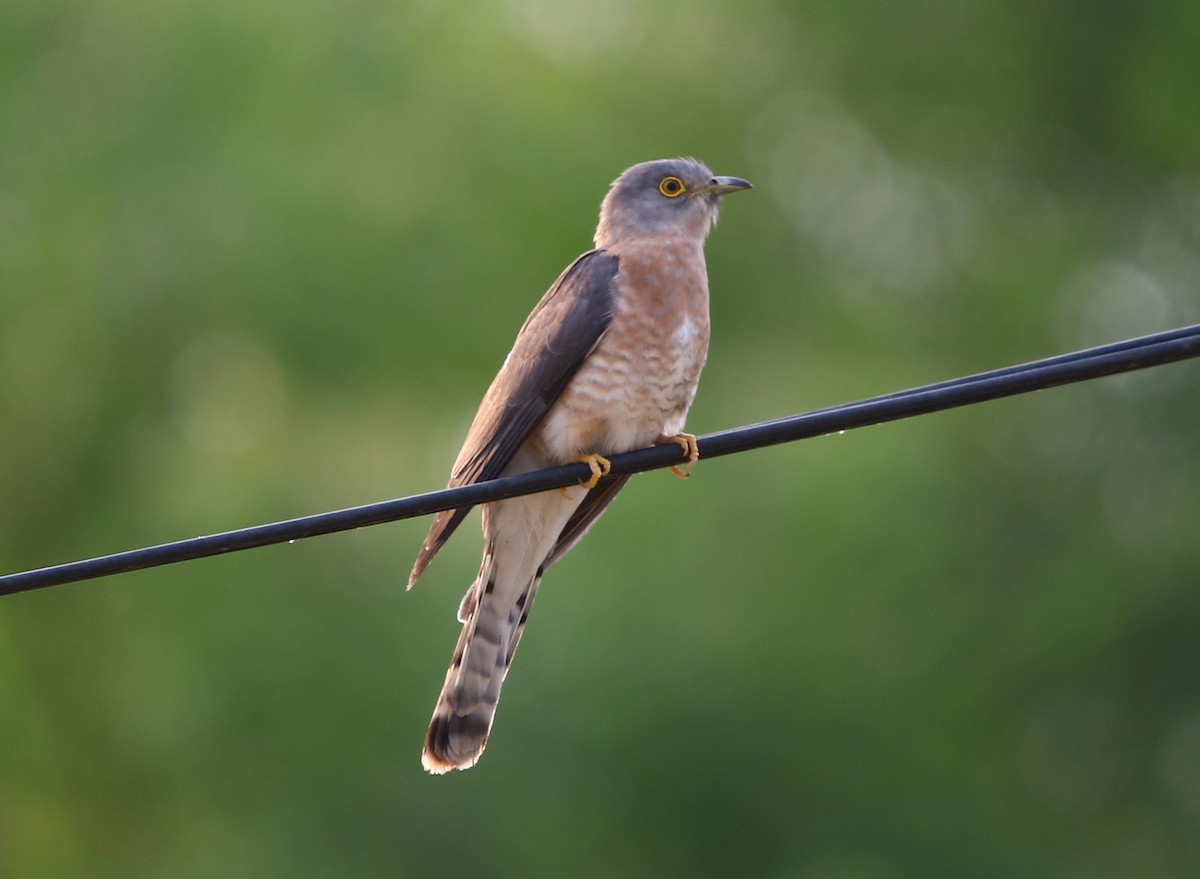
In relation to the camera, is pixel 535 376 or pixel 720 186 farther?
pixel 720 186

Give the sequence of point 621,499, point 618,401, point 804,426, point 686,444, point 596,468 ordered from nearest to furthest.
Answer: point 804,426, point 686,444, point 596,468, point 618,401, point 621,499

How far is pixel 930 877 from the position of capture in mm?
7137

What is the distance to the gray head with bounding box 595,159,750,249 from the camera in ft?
15.9

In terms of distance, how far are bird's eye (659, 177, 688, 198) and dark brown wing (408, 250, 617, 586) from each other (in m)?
0.50

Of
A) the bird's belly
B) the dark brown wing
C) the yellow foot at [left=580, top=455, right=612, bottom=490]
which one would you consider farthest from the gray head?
the yellow foot at [left=580, top=455, right=612, bottom=490]

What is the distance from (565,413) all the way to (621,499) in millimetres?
3483

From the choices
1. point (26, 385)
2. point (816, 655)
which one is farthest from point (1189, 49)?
point (26, 385)

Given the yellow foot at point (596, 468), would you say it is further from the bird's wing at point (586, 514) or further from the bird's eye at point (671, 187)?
the bird's eye at point (671, 187)

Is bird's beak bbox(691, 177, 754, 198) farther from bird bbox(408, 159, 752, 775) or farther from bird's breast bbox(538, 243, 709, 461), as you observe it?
bird's breast bbox(538, 243, 709, 461)

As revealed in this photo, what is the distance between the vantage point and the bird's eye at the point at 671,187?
5.00 m

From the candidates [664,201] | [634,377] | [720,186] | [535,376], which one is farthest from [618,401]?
[720,186]

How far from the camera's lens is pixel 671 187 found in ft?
16.5

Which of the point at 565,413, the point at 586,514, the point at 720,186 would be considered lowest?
the point at 586,514

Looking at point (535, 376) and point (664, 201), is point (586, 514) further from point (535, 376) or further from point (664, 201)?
point (664, 201)
